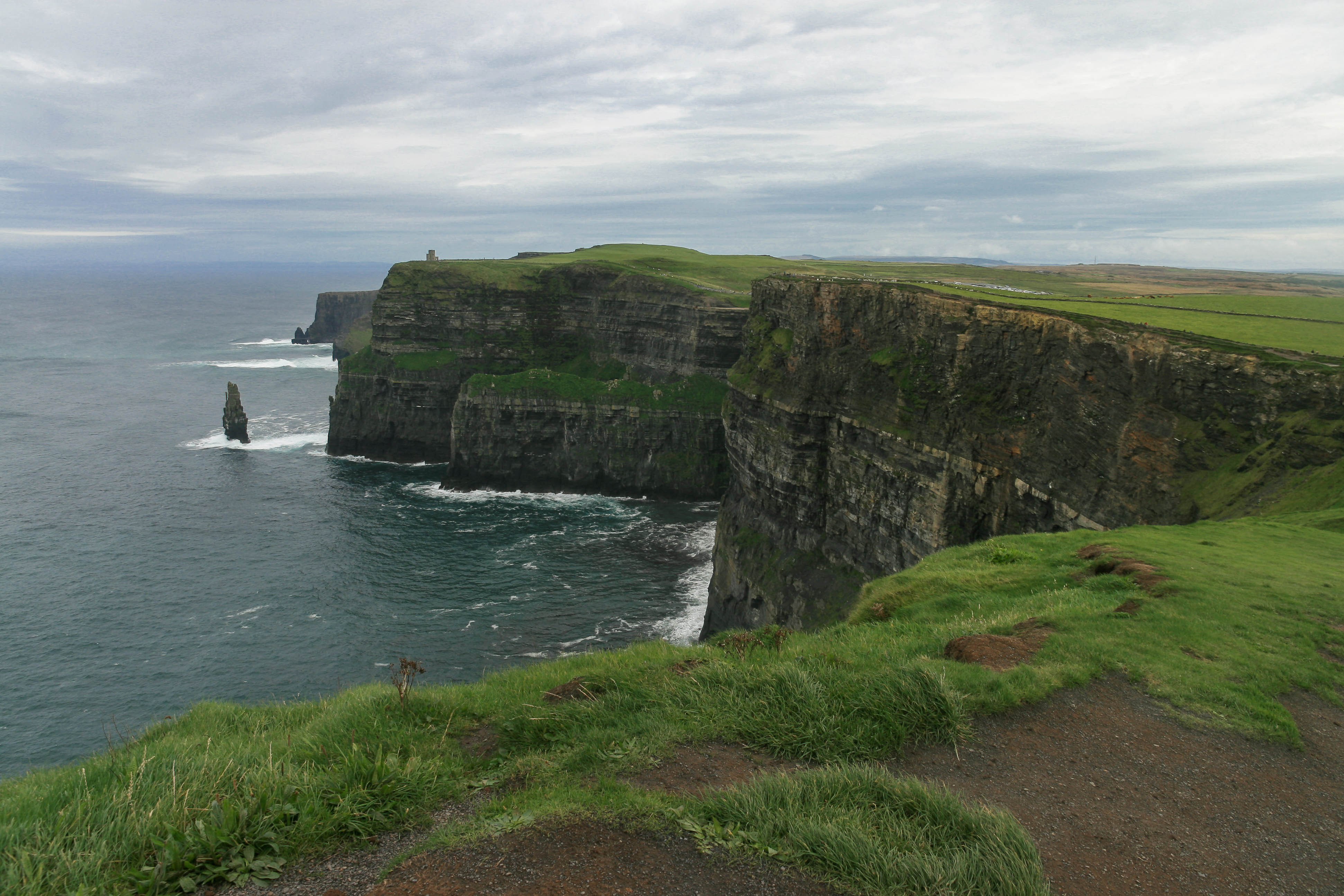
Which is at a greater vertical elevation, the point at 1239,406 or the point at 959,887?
the point at 1239,406

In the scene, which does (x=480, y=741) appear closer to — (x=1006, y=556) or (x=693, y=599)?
(x=1006, y=556)

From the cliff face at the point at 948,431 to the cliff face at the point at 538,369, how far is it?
25192 millimetres

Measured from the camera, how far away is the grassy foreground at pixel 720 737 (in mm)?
6746

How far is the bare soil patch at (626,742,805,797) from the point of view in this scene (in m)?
8.20

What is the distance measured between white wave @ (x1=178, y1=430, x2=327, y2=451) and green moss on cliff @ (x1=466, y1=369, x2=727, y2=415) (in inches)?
973

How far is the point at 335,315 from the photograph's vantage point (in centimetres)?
17075

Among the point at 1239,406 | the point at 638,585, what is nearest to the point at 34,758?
the point at 638,585

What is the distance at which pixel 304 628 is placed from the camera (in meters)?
43.1

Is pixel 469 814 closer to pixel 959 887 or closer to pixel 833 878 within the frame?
pixel 833 878

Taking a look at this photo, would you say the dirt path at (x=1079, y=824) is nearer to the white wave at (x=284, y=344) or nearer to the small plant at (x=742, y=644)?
the small plant at (x=742, y=644)

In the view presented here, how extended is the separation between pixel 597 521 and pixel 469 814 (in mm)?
58156

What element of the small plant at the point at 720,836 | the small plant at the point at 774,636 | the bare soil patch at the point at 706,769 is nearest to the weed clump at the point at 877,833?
the small plant at the point at 720,836

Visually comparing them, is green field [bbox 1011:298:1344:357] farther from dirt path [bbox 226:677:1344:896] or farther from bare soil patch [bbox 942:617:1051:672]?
dirt path [bbox 226:677:1344:896]

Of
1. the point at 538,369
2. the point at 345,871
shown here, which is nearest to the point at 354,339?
the point at 538,369
